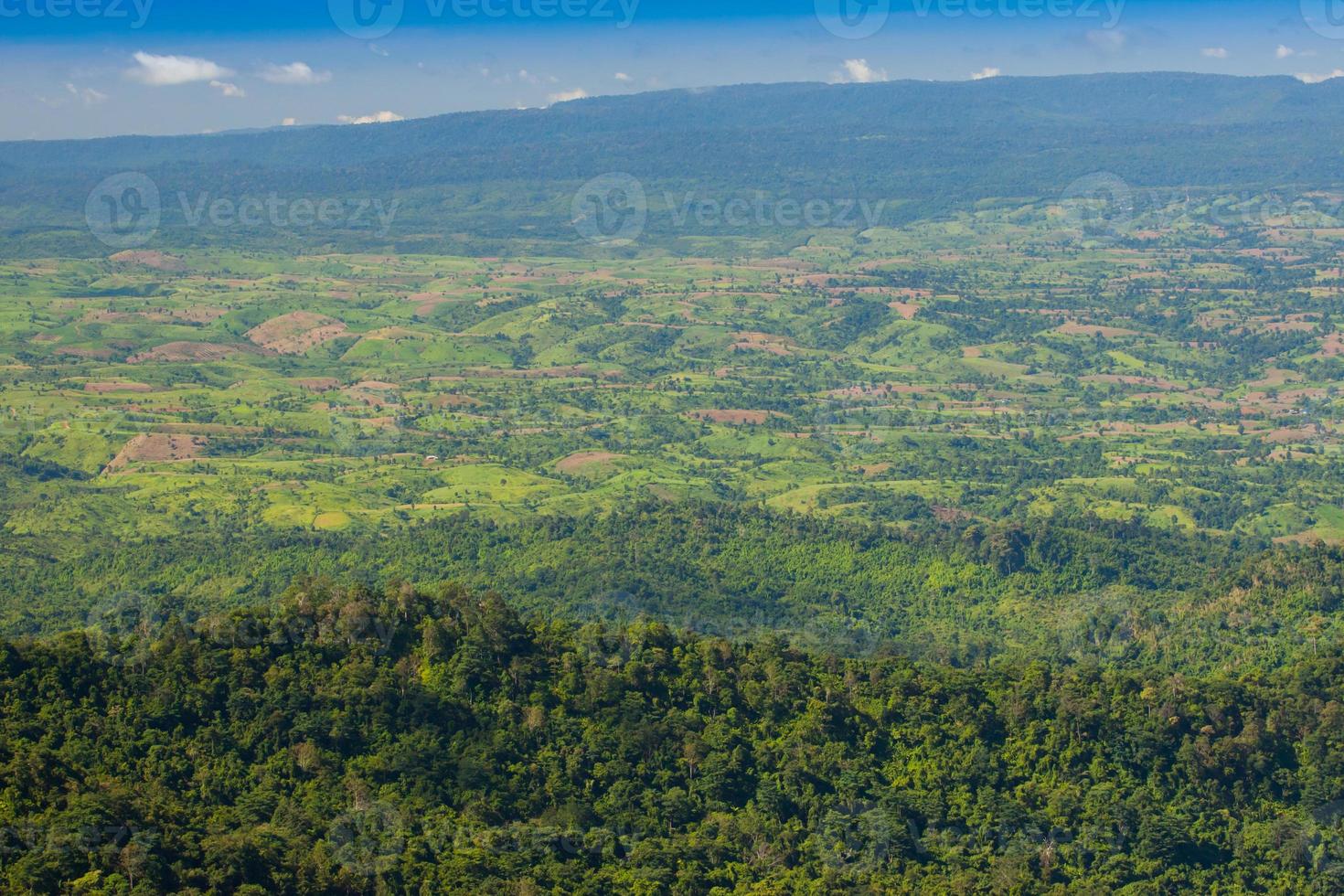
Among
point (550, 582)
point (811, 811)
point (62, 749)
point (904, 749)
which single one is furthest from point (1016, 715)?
point (550, 582)

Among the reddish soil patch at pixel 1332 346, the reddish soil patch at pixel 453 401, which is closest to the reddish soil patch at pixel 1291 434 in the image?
the reddish soil patch at pixel 1332 346

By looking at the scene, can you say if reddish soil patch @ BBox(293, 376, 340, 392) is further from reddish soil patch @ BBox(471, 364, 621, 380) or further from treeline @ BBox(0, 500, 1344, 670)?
treeline @ BBox(0, 500, 1344, 670)

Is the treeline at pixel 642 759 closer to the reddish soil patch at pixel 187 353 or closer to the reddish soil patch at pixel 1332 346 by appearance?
the reddish soil patch at pixel 187 353

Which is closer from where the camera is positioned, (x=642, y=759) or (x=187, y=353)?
(x=642, y=759)

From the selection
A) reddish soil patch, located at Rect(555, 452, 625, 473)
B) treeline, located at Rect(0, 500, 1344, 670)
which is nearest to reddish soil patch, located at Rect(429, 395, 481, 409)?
reddish soil patch, located at Rect(555, 452, 625, 473)

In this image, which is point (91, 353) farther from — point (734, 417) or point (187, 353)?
point (734, 417)

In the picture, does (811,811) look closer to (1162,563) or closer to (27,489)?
(1162,563)

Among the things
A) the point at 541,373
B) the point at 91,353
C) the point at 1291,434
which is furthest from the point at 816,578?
the point at 91,353
